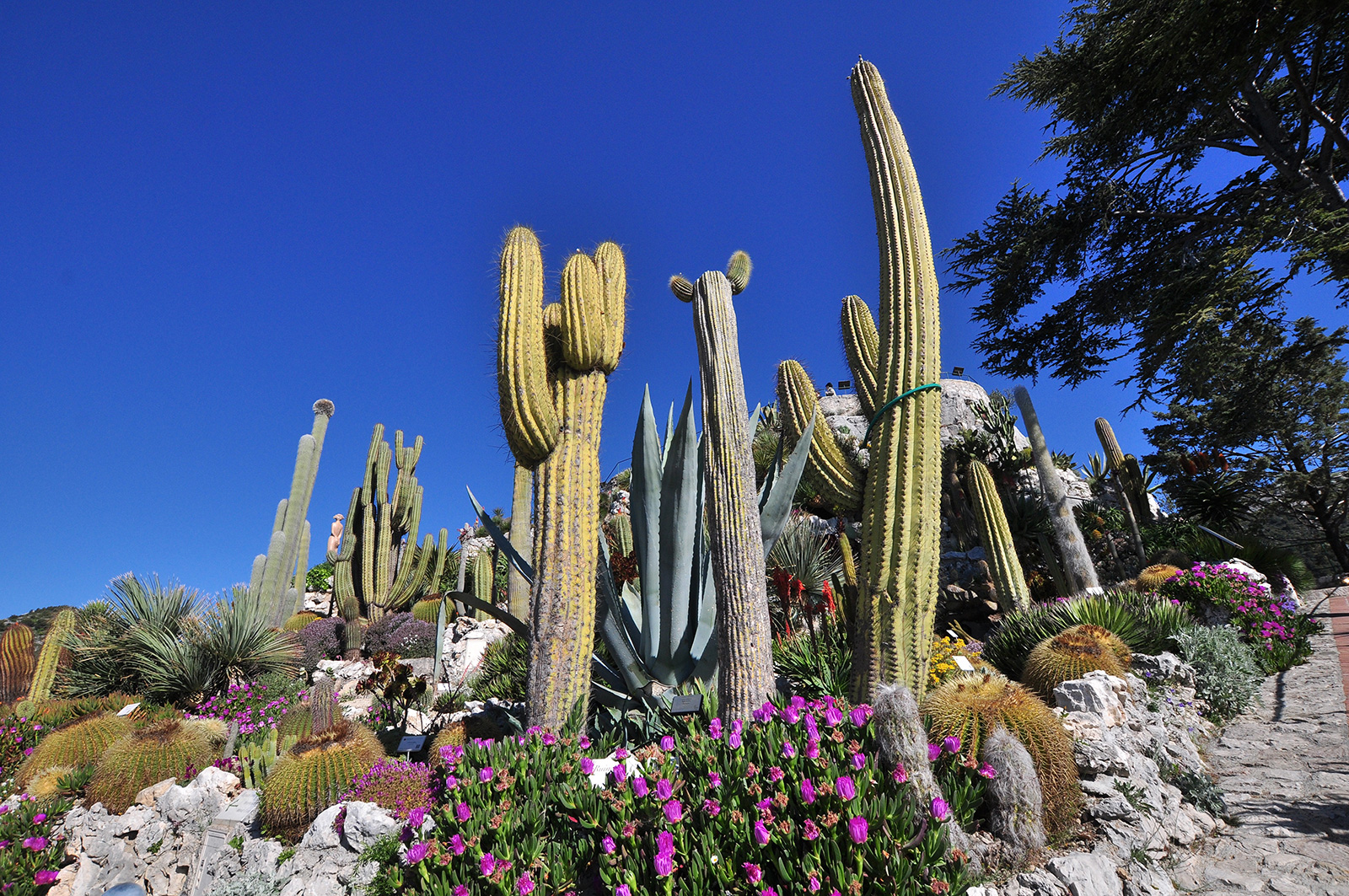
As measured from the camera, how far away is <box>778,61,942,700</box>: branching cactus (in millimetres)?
3992

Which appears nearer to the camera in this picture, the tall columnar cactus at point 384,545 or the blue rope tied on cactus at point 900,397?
the blue rope tied on cactus at point 900,397

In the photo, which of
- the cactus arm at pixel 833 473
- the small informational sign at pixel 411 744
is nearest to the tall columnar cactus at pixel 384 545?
the small informational sign at pixel 411 744

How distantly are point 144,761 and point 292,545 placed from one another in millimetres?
7717

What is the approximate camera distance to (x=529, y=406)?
4.21m

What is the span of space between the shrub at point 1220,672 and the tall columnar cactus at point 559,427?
5935mm

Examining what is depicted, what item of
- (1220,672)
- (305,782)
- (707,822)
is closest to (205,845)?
(305,782)

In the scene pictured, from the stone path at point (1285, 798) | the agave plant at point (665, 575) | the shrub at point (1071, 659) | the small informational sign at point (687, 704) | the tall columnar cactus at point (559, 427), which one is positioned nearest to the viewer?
the stone path at point (1285, 798)

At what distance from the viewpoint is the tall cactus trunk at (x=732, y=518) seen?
376 centimetres

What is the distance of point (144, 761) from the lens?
15.3 feet

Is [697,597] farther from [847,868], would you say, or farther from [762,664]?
[847,868]

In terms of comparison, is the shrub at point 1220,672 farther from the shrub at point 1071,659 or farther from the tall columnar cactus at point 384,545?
the tall columnar cactus at point 384,545

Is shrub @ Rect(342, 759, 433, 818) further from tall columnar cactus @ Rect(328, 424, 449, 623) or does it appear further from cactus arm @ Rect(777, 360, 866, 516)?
tall columnar cactus @ Rect(328, 424, 449, 623)

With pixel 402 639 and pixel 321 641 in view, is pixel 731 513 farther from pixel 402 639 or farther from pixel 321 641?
pixel 321 641

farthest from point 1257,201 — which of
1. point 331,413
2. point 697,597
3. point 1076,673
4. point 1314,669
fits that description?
point 331,413
